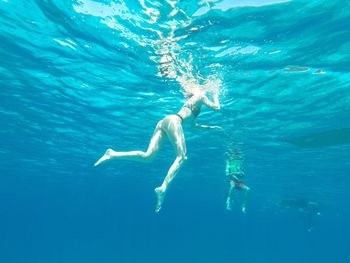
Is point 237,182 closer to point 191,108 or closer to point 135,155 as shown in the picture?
point 191,108

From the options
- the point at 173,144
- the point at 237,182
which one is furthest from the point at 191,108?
the point at 237,182

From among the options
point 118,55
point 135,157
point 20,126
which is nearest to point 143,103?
point 118,55

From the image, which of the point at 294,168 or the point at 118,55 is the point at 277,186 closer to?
the point at 294,168

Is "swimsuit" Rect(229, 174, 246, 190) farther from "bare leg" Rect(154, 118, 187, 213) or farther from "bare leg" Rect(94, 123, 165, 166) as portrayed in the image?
"bare leg" Rect(94, 123, 165, 166)

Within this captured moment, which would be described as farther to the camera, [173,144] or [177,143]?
[173,144]

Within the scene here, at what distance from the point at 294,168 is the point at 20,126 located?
29019 mm

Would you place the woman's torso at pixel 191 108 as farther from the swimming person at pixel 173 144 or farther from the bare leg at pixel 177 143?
the bare leg at pixel 177 143

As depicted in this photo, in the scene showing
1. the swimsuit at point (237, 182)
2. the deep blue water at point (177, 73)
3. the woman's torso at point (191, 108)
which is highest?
the deep blue water at point (177, 73)

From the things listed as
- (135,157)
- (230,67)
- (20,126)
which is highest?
(230,67)

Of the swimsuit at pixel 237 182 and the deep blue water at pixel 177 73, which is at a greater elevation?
the deep blue water at pixel 177 73

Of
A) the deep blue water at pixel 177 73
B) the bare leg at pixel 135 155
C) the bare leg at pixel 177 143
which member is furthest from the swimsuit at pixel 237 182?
the bare leg at pixel 135 155

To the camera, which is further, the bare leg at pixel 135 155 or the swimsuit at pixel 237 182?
the swimsuit at pixel 237 182

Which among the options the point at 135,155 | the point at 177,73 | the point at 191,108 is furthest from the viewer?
the point at 177,73

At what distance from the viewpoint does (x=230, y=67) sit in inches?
558
